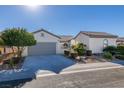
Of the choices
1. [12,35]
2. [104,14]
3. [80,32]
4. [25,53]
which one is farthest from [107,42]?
[12,35]

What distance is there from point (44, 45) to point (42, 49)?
63 centimetres

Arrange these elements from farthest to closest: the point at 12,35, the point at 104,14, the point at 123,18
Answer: the point at 123,18 → the point at 104,14 → the point at 12,35

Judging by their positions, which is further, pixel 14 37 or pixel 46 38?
pixel 46 38

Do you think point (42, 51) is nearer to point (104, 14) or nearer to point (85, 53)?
point (85, 53)

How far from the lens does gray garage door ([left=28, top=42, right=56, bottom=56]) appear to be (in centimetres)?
2027

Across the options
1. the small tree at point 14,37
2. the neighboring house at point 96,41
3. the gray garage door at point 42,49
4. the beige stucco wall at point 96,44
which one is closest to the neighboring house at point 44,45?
the gray garage door at point 42,49

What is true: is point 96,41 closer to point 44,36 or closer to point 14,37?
point 44,36

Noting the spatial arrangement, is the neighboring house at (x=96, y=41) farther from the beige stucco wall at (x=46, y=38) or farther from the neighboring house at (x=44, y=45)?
the beige stucco wall at (x=46, y=38)

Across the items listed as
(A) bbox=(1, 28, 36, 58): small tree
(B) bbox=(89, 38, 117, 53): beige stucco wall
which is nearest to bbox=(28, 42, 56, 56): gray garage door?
(B) bbox=(89, 38, 117, 53): beige stucco wall

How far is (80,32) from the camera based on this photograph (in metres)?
24.0

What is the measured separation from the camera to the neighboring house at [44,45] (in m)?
20.3

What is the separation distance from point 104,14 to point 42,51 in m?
9.81

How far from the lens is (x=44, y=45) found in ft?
68.4

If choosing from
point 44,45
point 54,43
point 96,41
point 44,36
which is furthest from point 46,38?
point 96,41
